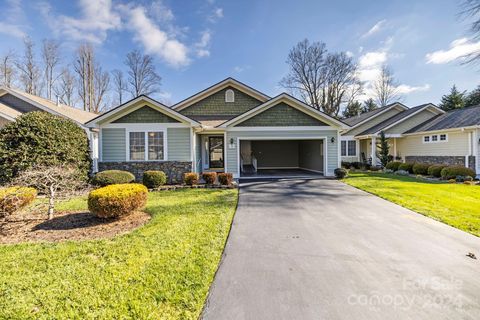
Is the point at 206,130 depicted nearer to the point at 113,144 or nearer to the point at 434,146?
the point at 113,144

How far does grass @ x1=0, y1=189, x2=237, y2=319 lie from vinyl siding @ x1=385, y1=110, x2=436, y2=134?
65.3 ft

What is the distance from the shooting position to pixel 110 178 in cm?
1004

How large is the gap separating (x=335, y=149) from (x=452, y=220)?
7684 millimetres

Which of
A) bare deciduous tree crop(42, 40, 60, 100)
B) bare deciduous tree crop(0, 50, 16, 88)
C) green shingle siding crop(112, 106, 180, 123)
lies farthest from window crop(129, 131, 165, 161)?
bare deciduous tree crop(42, 40, 60, 100)

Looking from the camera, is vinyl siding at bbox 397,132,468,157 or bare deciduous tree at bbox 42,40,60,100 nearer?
vinyl siding at bbox 397,132,468,157

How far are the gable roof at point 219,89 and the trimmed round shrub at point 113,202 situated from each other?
1060cm

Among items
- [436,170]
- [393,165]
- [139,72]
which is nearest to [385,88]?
[393,165]

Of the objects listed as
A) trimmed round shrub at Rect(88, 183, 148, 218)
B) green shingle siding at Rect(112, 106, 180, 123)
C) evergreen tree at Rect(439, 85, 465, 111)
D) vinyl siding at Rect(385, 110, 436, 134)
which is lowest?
trimmed round shrub at Rect(88, 183, 148, 218)

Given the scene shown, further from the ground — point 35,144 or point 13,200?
point 35,144

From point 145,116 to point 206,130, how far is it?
343 centimetres

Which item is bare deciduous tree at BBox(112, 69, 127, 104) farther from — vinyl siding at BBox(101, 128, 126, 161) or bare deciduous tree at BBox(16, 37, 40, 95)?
vinyl siding at BBox(101, 128, 126, 161)

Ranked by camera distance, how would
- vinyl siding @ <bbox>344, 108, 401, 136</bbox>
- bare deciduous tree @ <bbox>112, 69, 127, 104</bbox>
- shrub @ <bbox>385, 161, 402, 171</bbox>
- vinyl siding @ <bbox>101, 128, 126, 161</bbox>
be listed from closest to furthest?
vinyl siding @ <bbox>101, 128, 126, 161</bbox> < shrub @ <bbox>385, 161, 402, 171</bbox> < vinyl siding @ <bbox>344, 108, 401, 136</bbox> < bare deciduous tree @ <bbox>112, 69, 127, 104</bbox>

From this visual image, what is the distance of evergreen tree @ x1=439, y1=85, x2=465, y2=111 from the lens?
26.7 metres

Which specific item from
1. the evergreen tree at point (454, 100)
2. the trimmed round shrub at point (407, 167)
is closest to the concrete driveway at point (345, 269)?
the trimmed round shrub at point (407, 167)
